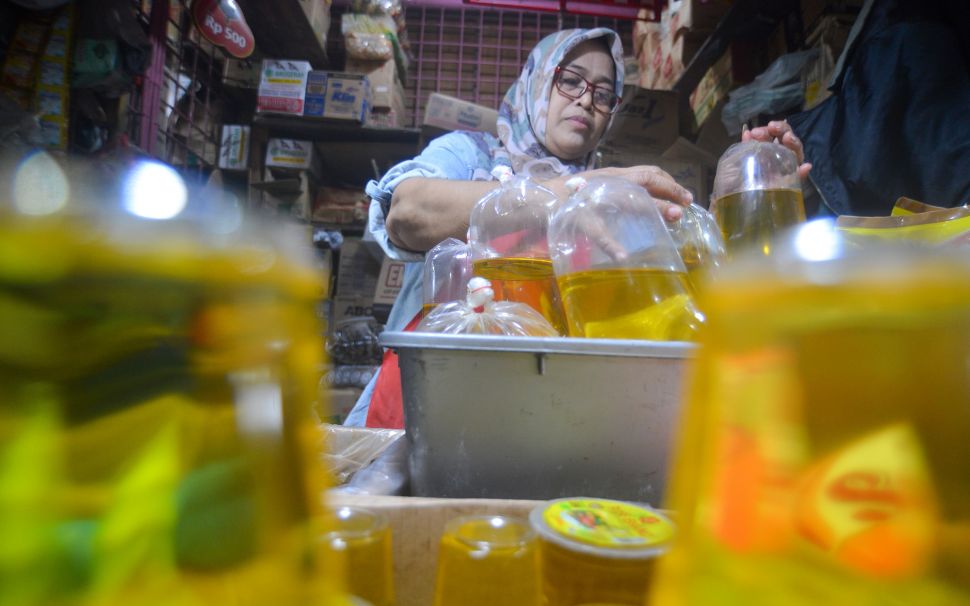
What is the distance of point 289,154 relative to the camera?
3.09m

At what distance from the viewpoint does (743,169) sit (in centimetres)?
89

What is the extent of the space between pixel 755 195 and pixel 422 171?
0.82m

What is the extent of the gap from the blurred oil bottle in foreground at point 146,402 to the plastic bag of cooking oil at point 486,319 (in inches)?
14.8

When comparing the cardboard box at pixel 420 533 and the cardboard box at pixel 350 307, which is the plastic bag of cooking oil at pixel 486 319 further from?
the cardboard box at pixel 350 307

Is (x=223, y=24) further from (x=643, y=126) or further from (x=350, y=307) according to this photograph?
(x=643, y=126)

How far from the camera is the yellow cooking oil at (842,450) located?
17 centimetres

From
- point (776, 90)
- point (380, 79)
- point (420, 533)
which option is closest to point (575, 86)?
point (776, 90)

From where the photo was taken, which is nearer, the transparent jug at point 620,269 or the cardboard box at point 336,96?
the transparent jug at point 620,269

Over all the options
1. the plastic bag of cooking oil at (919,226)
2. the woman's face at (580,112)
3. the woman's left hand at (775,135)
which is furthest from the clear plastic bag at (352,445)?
the woman's face at (580,112)

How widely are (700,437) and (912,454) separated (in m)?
0.06

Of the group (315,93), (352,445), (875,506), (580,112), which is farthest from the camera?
(315,93)

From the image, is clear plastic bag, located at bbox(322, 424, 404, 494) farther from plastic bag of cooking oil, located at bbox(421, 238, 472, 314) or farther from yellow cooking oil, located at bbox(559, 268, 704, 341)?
yellow cooking oil, located at bbox(559, 268, 704, 341)

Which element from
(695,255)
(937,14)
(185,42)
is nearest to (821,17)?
(937,14)

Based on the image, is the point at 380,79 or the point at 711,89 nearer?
the point at 711,89
